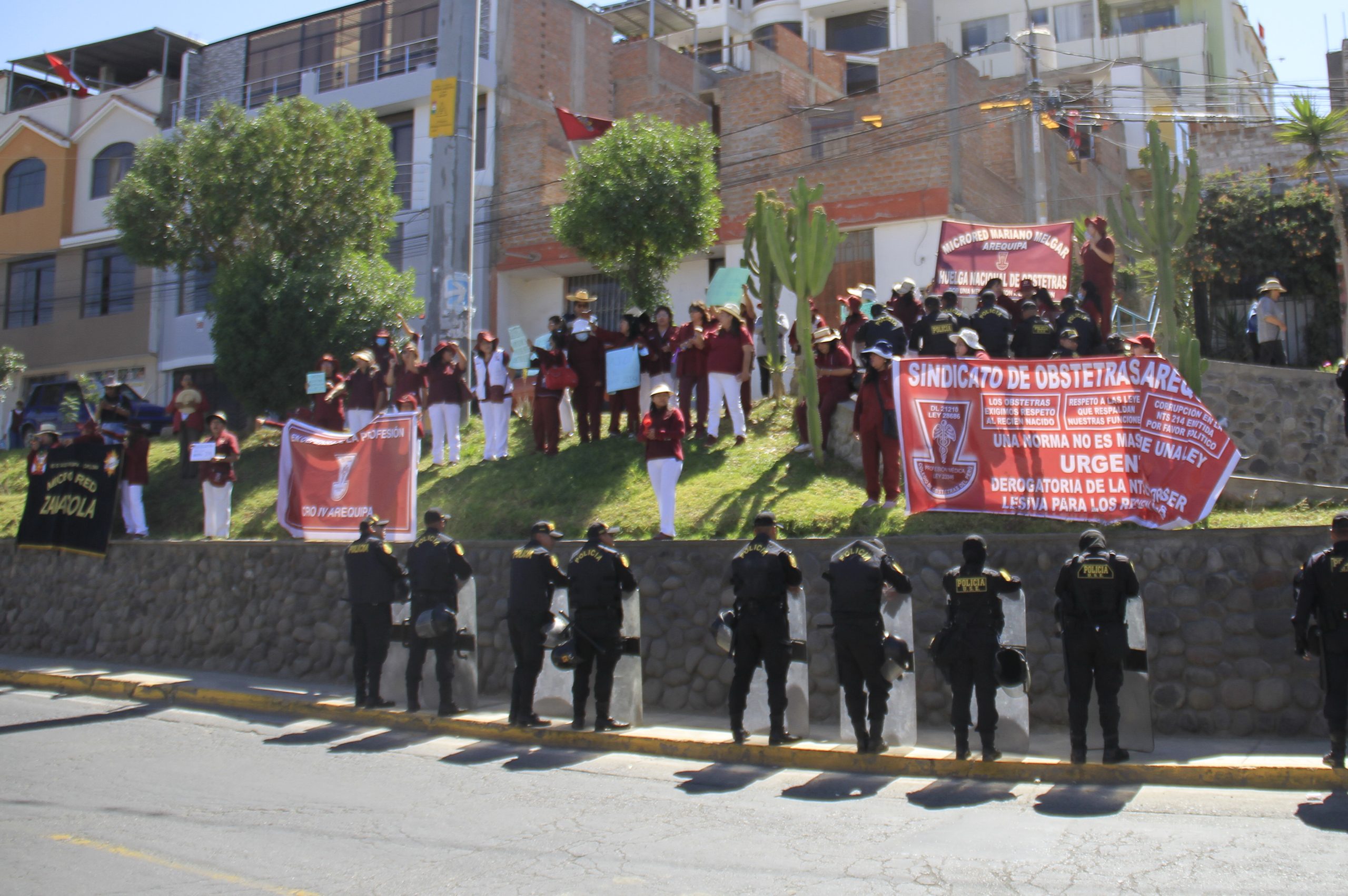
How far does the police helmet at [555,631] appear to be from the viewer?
9875 millimetres

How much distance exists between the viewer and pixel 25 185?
36406 millimetres

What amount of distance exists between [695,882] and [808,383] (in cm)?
811

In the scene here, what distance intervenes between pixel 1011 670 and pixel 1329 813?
213 cm

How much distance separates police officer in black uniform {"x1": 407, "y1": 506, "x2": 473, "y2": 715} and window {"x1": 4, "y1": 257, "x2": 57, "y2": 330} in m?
30.5

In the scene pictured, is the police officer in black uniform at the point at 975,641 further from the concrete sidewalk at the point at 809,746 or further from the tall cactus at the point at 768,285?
the tall cactus at the point at 768,285

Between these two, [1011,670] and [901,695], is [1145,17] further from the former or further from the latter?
[1011,670]

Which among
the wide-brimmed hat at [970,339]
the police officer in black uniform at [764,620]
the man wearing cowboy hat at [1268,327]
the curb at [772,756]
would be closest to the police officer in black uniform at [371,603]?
the curb at [772,756]

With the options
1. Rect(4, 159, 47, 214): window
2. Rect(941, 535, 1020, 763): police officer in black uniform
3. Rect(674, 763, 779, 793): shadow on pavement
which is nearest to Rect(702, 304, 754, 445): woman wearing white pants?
Rect(674, 763, 779, 793): shadow on pavement

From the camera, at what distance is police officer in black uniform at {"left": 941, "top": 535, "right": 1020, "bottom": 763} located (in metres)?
8.30

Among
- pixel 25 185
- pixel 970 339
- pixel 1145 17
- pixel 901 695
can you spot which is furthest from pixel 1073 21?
pixel 901 695

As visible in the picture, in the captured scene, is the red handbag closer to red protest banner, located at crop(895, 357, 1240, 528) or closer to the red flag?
red protest banner, located at crop(895, 357, 1240, 528)

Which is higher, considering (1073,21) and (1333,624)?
(1073,21)

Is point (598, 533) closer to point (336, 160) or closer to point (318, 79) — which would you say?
point (336, 160)

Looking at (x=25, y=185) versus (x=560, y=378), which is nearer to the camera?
(x=560, y=378)
